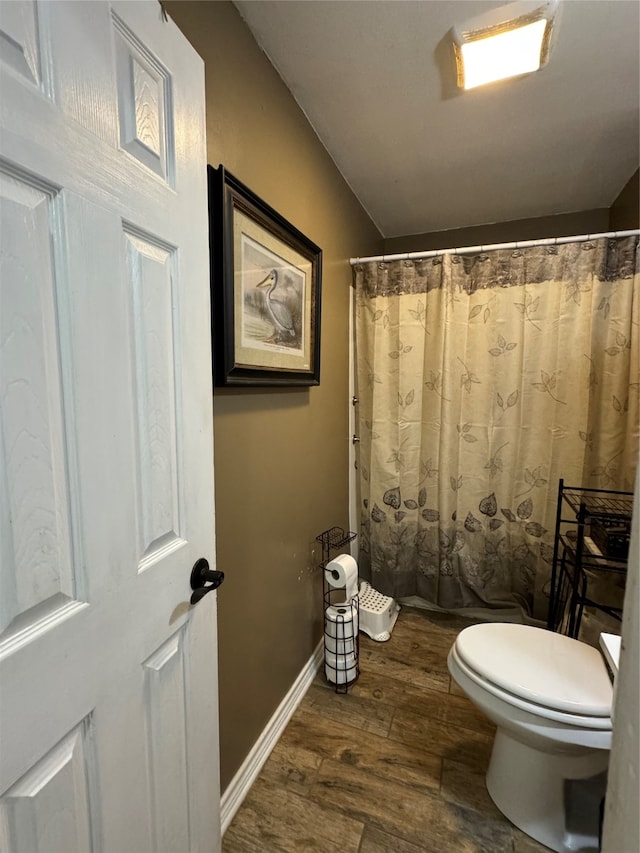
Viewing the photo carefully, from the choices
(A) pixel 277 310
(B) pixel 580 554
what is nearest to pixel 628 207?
(B) pixel 580 554

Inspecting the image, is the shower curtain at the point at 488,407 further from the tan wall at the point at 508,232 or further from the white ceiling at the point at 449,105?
the tan wall at the point at 508,232

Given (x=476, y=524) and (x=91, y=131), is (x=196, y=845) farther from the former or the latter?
(x=476, y=524)

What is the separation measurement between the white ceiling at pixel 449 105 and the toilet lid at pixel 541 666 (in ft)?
6.13

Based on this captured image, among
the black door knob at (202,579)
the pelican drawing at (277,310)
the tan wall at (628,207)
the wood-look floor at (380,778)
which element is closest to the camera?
the black door knob at (202,579)

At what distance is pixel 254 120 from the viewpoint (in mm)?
1180

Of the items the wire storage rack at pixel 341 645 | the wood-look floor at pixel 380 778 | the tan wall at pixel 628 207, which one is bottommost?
the wood-look floor at pixel 380 778

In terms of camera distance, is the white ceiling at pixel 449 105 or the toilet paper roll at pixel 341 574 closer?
the white ceiling at pixel 449 105

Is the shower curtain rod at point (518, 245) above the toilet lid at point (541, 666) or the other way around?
above

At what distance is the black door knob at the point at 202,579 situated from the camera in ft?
2.73

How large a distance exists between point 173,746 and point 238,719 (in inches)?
21.1

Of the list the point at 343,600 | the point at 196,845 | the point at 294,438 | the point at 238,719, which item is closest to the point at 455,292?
the point at 294,438

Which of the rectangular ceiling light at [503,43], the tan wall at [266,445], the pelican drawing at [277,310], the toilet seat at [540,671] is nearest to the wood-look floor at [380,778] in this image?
the tan wall at [266,445]

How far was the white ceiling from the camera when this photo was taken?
3.59 ft

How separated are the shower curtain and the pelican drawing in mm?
876
